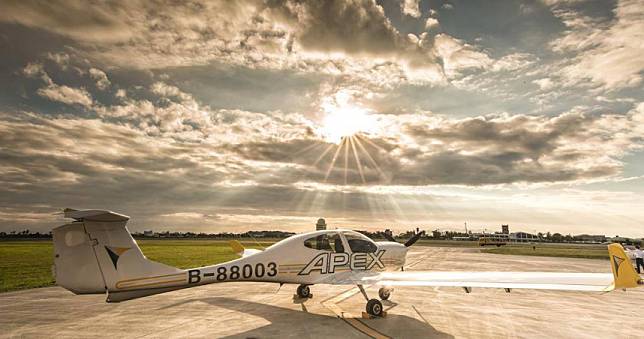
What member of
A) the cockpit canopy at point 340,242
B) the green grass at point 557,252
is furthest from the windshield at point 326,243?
the green grass at point 557,252

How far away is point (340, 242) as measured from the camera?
11562 mm

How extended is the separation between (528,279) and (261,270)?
6.92m

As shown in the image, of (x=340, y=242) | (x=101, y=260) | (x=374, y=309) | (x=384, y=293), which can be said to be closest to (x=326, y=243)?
(x=340, y=242)

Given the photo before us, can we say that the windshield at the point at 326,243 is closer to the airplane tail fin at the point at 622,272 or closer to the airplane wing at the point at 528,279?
the airplane wing at the point at 528,279

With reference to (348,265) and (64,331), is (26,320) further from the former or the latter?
(348,265)

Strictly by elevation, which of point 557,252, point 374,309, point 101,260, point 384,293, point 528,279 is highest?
point 101,260

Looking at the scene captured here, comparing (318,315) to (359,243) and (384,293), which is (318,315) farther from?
(384,293)

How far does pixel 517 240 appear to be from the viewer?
455 feet

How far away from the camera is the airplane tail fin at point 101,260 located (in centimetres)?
755

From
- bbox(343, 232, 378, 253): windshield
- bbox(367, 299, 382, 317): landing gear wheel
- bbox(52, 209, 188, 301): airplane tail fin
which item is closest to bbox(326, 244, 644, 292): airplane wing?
bbox(367, 299, 382, 317): landing gear wheel

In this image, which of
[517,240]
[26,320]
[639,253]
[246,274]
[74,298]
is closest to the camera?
[26,320]

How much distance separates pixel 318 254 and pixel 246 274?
7.62 feet

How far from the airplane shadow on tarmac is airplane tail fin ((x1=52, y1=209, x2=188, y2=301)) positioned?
7.60 feet

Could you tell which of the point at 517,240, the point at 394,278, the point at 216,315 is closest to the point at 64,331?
the point at 216,315
